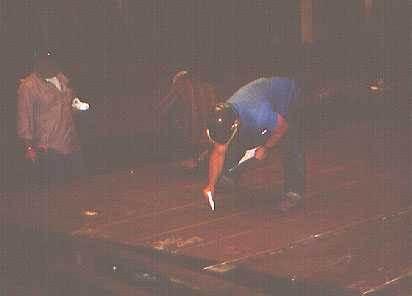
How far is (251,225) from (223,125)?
90 cm

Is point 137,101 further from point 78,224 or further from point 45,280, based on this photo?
point 45,280

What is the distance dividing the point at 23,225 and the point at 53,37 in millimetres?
8609

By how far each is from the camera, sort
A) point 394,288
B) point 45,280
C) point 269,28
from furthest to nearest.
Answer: point 269,28
point 45,280
point 394,288

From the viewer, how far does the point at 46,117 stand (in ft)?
28.6

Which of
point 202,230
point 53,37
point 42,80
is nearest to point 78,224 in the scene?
point 202,230

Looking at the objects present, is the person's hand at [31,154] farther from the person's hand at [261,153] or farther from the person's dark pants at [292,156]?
the person's hand at [261,153]

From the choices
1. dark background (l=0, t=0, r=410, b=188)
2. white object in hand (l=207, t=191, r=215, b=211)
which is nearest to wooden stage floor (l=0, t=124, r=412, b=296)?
white object in hand (l=207, t=191, r=215, b=211)

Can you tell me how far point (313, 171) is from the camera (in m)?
9.72

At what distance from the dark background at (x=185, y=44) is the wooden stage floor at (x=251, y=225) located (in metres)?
2.83

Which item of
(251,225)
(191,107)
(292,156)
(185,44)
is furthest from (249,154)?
(185,44)

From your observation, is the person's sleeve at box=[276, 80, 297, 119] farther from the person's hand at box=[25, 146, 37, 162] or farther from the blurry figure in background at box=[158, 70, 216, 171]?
the person's hand at box=[25, 146, 37, 162]

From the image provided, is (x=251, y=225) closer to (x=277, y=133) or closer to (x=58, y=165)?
(x=277, y=133)

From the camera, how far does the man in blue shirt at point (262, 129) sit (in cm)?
723

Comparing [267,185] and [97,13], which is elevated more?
[97,13]
